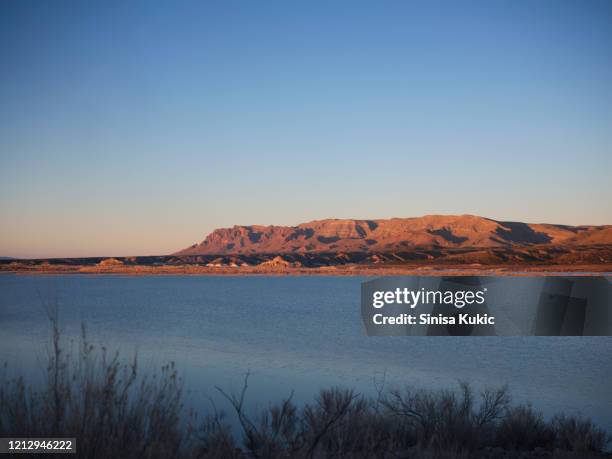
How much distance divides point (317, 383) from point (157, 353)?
588cm

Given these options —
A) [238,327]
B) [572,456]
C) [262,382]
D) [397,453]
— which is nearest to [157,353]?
[262,382]

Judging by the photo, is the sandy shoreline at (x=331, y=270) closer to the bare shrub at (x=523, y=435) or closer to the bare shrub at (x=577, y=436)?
the bare shrub at (x=577, y=436)

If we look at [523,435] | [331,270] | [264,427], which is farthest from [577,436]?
[331,270]

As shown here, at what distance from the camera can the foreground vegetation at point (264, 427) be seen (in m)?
5.04

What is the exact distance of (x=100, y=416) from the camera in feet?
16.5

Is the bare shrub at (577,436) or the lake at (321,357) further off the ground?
the bare shrub at (577,436)

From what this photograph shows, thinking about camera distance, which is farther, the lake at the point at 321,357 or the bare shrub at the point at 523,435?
the lake at the point at 321,357

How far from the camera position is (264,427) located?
6.64 metres

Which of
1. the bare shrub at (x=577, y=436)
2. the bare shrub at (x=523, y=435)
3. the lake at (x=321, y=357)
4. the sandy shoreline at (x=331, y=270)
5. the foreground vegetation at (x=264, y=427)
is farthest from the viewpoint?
the sandy shoreline at (x=331, y=270)

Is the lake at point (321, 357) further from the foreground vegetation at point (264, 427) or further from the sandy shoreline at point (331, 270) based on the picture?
the sandy shoreline at point (331, 270)

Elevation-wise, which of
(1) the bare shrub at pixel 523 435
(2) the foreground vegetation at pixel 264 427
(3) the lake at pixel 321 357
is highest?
(2) the foreground vegetation at pixel 264 427

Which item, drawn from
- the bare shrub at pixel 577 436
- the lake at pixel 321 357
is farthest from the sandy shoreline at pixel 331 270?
the bare shrub at pixel 577 436

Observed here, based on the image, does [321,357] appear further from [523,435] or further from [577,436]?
[577,436]

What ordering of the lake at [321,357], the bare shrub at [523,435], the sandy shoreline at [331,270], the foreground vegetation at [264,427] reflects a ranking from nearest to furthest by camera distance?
the foreground vegetation at [264,427], the bare shrub at [523,435], the lake at [321,357], the sandy shoreline at [331,270]
